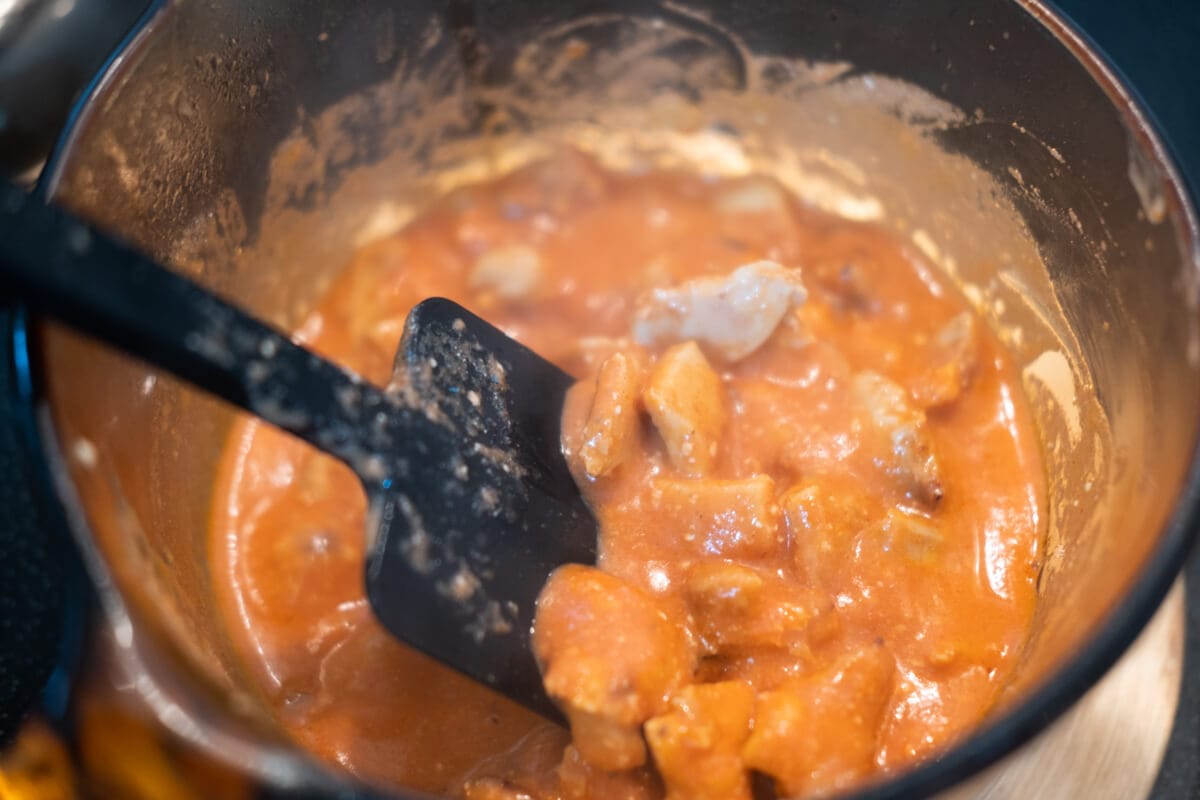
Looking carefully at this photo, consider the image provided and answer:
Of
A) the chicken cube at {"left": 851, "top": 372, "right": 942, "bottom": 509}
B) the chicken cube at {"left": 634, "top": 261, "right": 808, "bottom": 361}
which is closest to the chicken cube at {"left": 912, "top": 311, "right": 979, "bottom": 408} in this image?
the chicken cube at {"left": 851, "top": 372, "right": 942, "bottom": 509}

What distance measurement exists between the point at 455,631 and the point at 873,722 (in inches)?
26.2

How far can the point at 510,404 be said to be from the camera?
5.80ft

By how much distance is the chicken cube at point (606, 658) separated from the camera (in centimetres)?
148

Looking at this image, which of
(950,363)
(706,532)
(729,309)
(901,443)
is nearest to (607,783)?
(706,532)

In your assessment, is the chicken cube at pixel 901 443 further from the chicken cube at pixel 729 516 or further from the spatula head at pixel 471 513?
the spatula head at pixel 471 513

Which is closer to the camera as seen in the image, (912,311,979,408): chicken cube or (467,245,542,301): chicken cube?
(912,311,979,408): chicken cube

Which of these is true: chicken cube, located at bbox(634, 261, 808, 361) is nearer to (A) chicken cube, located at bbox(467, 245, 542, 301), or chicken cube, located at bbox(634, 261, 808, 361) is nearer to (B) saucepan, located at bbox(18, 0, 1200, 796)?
(A) chicken cube, located at bbox(467, 245, 542, 301)

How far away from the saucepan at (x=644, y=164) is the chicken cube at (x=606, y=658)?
1.46 feet

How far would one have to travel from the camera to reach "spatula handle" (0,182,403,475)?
3.67 ft

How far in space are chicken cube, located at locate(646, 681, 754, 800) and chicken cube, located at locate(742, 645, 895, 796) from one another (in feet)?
0.10

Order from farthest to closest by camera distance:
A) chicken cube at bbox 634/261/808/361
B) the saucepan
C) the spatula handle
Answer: chicken cube at bbox 634/261/808/361, the saucepan, the spatula handle

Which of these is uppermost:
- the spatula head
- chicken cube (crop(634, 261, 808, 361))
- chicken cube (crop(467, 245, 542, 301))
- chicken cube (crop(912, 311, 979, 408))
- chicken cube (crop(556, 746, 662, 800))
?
chicken cube (crop(912, 311, 979, 408))

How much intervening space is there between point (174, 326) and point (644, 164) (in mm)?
1588

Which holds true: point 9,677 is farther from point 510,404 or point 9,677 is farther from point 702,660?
point 702,660
